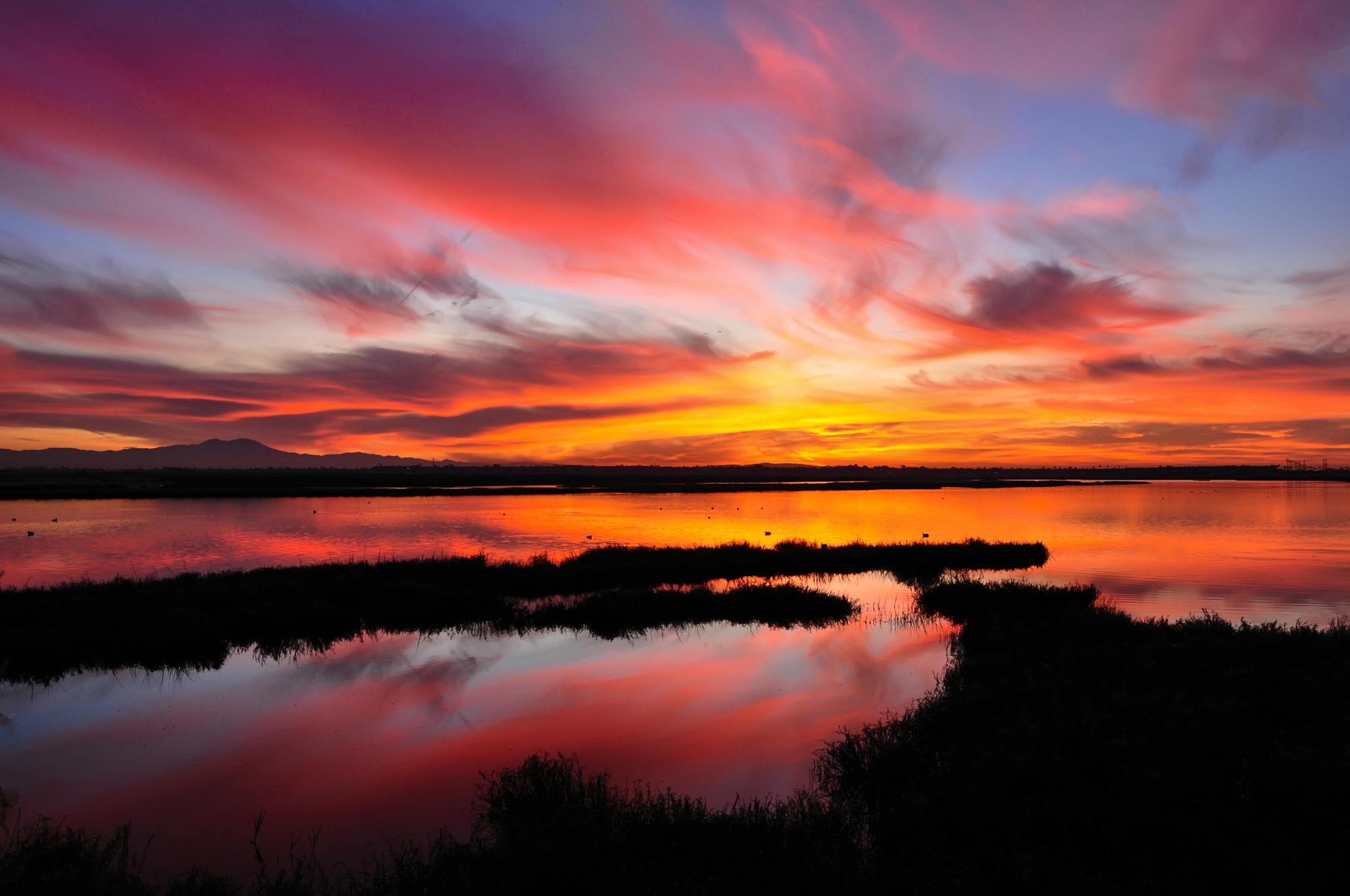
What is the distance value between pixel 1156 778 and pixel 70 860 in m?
13.7

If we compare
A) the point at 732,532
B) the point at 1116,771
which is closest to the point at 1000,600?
the point at 1116,771

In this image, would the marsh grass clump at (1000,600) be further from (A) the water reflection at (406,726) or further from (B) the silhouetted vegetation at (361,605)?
(A) the water reflection at (406,726)

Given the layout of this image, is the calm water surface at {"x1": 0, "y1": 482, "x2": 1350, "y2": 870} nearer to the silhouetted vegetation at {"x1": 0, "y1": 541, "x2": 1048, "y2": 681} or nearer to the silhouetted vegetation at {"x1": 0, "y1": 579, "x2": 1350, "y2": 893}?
the silhouetted vegetation at {"x1": 0, "y1": 579, "x2": 1350, "y2": 893}

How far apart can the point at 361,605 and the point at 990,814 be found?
21.5 m

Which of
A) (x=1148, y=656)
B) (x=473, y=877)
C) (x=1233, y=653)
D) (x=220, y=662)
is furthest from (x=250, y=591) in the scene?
(x=1233, y=653)

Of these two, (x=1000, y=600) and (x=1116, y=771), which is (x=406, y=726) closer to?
(x=1116, y=771)

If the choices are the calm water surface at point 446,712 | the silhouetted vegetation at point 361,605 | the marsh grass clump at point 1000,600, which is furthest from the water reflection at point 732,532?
the silhouetted vegetation at point 361,605

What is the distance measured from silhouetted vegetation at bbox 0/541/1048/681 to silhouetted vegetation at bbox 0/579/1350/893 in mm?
11367

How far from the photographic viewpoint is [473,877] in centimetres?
790

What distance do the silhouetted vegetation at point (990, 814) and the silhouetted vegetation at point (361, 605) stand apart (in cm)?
A: 1137

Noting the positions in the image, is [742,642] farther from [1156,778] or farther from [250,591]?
[250,591]

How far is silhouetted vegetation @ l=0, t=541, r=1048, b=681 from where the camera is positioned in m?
18.8

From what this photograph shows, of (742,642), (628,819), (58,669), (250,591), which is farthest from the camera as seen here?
(250,591)

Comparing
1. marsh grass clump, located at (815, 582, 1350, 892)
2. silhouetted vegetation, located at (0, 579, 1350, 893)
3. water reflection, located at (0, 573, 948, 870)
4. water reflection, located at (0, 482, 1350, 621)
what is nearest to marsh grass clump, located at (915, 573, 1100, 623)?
water reflection, located at (0, 482, 1350, 621)
